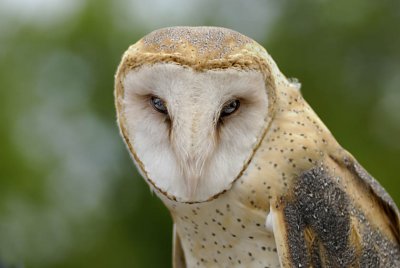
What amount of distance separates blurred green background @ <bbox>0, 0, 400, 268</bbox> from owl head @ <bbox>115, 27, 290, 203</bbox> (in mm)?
4663

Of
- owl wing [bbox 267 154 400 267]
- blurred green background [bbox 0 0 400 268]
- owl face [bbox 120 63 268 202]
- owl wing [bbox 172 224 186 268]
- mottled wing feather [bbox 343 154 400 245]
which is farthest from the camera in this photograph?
blurred green background [bbox 0 0 400 268]

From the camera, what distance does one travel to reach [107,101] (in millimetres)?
6996

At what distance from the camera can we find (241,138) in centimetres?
148

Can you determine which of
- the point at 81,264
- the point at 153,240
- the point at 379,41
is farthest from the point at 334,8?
the point at 81,264

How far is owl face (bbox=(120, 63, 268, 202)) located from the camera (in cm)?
140

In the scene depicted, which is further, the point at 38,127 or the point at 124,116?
the point at 38,127

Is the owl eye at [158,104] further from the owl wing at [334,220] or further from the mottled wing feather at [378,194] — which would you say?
the mottled wing feather at [378,194]

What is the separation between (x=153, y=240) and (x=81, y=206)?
66 cm

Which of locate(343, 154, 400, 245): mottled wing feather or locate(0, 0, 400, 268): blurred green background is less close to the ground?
locate(343, 154, 400, 245): mottled wing feather

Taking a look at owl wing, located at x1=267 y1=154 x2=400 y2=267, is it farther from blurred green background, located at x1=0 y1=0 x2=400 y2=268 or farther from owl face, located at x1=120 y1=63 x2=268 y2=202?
blurred green background, located at x1=0 y1=0 x2=400 y2=268

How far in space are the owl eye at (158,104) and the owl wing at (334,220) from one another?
29cm

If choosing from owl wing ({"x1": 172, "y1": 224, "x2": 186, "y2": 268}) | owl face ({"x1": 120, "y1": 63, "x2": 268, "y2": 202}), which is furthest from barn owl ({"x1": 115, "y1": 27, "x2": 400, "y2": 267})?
owl wing ({"x1": 172, "y1": 224, "x2": 186, "y2": 268})

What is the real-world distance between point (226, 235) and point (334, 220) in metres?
0.22

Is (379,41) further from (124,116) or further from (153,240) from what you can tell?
(124,116)
